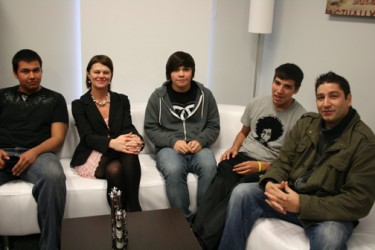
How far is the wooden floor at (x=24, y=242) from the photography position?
2.18m

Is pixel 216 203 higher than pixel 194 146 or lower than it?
lower

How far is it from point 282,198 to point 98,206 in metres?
1.06

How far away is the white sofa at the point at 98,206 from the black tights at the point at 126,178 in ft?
0.26

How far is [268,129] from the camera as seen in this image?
7.43ft

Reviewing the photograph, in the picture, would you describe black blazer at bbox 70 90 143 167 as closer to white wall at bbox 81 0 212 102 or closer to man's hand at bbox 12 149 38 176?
man's hand at bbox 12 149 38 176

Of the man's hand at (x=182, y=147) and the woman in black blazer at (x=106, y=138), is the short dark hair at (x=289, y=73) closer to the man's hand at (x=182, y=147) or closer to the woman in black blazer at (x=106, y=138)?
the man's hand at (x=182, y=147)

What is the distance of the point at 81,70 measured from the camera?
3150mm

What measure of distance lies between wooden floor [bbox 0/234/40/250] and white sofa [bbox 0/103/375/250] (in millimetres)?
172

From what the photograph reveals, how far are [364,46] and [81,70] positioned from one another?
87.5 inches

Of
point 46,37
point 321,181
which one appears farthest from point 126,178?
point 46,37

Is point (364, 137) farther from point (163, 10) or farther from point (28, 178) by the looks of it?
point (163, 10)

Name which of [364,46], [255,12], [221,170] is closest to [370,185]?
[221,170]

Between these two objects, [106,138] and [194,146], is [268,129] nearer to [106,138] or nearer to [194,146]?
[194,146]

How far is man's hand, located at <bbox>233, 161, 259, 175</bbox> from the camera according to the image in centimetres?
213
